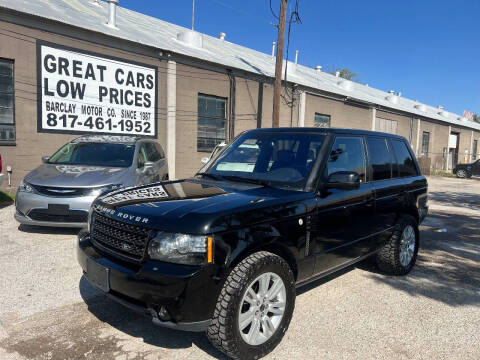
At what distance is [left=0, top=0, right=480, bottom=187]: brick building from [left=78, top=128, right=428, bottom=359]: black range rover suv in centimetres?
884

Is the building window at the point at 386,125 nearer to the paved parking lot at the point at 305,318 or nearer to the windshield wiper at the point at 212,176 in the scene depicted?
the paved parking lot at the point at 305,318

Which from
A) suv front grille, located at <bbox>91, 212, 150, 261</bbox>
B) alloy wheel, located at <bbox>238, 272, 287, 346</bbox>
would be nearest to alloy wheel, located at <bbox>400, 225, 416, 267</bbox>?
alloy wheel, located at <bbox>238, 272, 287, 346</bbox>

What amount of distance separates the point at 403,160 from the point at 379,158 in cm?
76

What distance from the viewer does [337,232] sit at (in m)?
3.48

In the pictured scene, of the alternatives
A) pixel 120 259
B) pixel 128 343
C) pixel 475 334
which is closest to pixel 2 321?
pixel 128 343

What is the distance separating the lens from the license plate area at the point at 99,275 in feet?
8.87

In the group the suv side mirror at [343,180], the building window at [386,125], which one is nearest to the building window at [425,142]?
the building window at [386,125]

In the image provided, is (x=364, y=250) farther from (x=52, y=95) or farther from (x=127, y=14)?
(x=127, y=14)

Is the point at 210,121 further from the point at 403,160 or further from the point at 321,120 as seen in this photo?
the point at 403,160

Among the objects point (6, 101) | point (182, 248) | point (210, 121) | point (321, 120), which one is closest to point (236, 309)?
point (182, 248)

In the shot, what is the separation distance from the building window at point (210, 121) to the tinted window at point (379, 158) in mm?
11401

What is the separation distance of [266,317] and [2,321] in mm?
2349

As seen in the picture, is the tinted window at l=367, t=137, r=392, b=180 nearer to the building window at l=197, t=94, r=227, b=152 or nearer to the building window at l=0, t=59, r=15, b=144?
the building window at l=0, t=59, r=15, b=144

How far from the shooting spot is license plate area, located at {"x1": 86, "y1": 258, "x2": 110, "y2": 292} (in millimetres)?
2703
